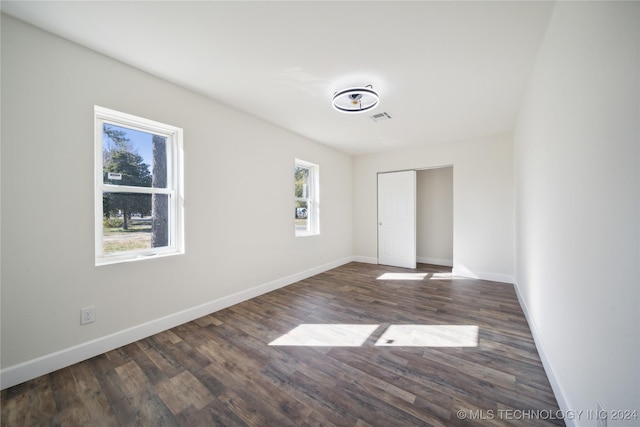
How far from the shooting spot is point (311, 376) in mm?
1825

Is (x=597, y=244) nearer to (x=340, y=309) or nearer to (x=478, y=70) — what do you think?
(x=478, y=70)

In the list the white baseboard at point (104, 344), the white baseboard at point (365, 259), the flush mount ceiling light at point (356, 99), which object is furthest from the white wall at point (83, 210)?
the white baseboard at point (365, 259)

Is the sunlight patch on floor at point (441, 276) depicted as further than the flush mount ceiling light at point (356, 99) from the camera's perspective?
Yes

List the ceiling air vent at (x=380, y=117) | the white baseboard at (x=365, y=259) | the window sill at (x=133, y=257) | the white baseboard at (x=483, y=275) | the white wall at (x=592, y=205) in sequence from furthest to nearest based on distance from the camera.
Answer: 1. the white baseboard at (x=365, y=259)
2. the white baseboard at (x=483, y=275)
3. the ceiling air vent at (x=380, y=117)
4. the window sill at (x=133, y=257)
5. the white wall at (x=592, y=205)

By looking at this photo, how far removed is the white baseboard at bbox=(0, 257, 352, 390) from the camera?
5.74ft

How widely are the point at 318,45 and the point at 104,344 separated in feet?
10.2

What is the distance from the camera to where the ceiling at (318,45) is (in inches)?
66.4

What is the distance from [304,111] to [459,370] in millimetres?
3208

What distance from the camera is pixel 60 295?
193cm

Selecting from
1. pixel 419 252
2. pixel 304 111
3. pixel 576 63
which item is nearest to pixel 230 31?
pixel 304 111

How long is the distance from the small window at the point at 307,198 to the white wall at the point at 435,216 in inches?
107

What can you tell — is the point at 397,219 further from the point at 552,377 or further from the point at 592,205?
the point at 592,205

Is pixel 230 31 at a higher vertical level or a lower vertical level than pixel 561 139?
higher

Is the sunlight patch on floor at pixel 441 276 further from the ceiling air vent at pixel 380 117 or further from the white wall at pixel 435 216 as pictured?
the ceiling air vent at pixel 380 117
